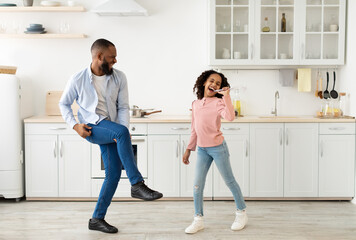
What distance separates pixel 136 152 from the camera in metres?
4.54

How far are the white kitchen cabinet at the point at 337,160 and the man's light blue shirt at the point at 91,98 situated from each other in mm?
2138

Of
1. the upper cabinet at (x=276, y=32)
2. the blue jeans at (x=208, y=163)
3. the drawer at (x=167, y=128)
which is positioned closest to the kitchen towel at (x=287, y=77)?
the upper cabinet at (x=276, y=32)

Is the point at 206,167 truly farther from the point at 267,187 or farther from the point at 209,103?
the point at 267,187

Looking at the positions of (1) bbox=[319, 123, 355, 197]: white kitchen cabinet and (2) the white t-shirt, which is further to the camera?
(1) bbox=[319, 123, 355, 197]: white kitchen cabinet

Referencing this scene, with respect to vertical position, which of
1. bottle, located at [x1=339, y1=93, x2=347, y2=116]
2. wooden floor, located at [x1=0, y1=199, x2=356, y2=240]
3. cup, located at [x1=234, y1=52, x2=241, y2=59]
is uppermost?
cup, located at [x1=234, y1=52, x2=241, y2=59]

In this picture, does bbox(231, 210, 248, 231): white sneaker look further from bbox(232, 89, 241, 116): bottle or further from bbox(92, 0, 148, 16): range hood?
bbox(92, 0, 148, 16): range hood

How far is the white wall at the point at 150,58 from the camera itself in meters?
4.99

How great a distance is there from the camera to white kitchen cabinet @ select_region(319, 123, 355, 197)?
4484 millimetres

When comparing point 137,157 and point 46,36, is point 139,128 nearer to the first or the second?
point 137,157

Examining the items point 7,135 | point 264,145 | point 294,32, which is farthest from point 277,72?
point 7,135

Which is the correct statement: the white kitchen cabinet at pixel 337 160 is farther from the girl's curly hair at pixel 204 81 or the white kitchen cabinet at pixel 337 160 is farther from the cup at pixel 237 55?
the girl's curly hair at pixel 204 81

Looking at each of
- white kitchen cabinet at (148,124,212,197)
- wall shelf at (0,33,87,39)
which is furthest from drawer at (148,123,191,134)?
wall shelf at (0,33,87,39)

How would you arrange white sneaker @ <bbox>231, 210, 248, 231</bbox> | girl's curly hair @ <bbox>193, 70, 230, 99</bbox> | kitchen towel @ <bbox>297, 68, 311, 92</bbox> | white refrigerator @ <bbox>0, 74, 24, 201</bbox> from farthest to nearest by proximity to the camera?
kitchen towel @ <bbox>297, 68, 311, 92</bbox>, white refrigerator @ <bbox>0, 74, 24, 201</bbox>, white sneaker @ <bbox>231, 210, 248, 231</bbox>, girl's curly hair @ <bbox>193, 70, 230, 99</bbox>

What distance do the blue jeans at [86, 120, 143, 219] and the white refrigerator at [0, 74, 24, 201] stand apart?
4.41 ft
